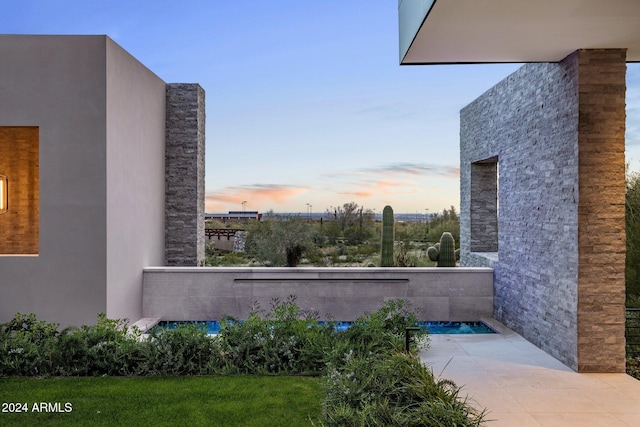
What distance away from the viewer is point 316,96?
14.8m

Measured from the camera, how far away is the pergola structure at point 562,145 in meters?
4.58

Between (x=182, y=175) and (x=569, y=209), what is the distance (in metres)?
7.06

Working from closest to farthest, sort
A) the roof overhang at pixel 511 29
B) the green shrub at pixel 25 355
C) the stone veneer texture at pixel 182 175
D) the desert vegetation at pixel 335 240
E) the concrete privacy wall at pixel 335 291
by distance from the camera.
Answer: the roof overhang at pixel 511 29, the green shrub at pixel 25 355, the concrete privacy wall at pixel 335 291, the stone veneer texture at pixel 182 175, the desert vegetation at pixel 335 240

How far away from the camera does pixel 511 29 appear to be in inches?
188

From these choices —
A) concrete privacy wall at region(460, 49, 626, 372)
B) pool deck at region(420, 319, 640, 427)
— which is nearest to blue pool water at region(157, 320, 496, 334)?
concrete privacy wall at region(460, 49, 626, 372)

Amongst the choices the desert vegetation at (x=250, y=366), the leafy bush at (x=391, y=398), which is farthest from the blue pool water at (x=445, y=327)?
the leafy bush at (x=391, y=398)

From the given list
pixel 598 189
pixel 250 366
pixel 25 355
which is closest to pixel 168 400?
pixel 250 366

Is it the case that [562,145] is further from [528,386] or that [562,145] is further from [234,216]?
[234,216]

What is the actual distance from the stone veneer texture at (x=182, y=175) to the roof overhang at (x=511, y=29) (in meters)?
5.71

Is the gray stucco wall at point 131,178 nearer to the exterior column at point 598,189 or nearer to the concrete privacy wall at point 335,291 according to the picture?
the concrete privacy wall at point 335,291

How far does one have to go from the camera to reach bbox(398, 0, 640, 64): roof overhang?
4.22 meters

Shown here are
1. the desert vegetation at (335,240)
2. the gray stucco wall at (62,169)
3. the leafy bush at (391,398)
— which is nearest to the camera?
the leafy bush at (391,398)

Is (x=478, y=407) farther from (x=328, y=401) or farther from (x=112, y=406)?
(x=112, y=406)

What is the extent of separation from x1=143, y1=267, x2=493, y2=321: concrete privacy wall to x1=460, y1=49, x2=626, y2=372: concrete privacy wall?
76cm
